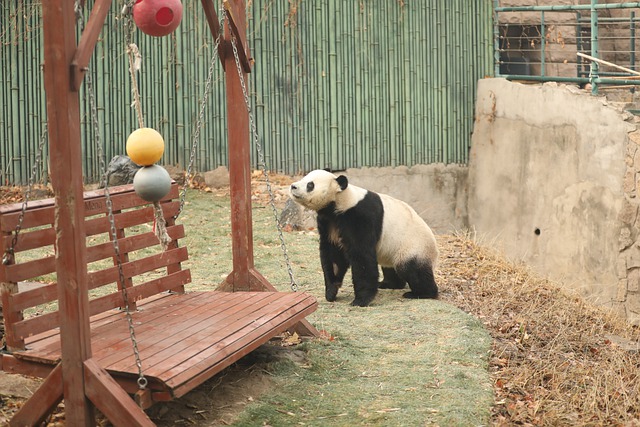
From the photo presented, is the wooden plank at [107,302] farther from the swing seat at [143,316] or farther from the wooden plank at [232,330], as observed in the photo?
the wooden plank at [232,330]

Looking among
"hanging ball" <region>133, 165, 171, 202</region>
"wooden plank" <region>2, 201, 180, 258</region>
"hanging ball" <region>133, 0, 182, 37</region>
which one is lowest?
"wooden plank" <region>2, 201, 180, 258</region>

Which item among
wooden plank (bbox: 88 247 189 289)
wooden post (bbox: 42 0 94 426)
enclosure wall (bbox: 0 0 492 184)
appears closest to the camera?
wooden post (bbox: 42 0 94 426)

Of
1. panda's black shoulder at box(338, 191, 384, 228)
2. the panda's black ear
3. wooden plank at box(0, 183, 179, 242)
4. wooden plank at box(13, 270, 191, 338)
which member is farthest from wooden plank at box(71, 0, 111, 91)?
panda's black shoulder at box(338, 191, 384, 228)

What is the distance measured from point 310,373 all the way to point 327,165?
19.4ft

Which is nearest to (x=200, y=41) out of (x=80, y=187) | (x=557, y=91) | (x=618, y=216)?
(x=557, y=91)

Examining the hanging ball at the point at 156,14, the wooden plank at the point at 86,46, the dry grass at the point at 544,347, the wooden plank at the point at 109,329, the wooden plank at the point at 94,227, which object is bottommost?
the dry grass at the point at 544,347

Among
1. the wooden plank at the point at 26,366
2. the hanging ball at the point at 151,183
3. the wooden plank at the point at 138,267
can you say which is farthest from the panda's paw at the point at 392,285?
the wooden plank at the point at 26,366

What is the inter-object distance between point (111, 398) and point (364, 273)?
293cm

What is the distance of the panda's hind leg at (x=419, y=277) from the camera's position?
6180mm

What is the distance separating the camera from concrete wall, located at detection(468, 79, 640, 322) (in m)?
8.32

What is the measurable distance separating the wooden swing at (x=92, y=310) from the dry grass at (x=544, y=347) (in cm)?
129

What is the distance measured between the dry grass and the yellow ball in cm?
A: 213

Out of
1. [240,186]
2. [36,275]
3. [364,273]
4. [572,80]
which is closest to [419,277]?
[364,273]

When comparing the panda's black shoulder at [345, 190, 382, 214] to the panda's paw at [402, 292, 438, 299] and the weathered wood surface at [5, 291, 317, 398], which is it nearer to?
the panda's paw at [402, 292, 438, 299]
